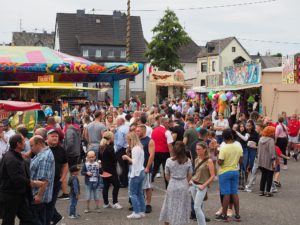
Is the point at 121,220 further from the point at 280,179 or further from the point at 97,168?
the point at 280,179

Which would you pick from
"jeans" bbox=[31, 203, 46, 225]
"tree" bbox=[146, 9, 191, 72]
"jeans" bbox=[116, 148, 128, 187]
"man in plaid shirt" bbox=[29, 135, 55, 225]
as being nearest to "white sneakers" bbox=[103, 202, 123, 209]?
"jeans" bbox=[116, 148, 128, 187]

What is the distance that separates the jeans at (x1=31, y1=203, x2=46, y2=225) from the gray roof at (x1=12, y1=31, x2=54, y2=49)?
251ft

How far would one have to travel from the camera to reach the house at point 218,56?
75562 millimetres

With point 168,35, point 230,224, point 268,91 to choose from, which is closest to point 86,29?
point 168,35

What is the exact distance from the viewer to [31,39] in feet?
281

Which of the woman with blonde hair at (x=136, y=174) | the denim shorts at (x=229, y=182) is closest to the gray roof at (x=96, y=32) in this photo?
the woman with blonde hair at (x=136, y=174)

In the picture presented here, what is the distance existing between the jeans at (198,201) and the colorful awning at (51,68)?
22540mm

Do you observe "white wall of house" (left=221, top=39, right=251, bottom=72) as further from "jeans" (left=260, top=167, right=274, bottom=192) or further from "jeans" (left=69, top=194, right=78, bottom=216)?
"jeans" (left=69, top=194, right=78, bottom=216)

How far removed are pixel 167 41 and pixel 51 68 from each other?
3062 centimetres

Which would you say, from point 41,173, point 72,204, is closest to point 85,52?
point 72,204

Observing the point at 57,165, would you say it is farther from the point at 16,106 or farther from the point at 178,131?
the point at 178,131

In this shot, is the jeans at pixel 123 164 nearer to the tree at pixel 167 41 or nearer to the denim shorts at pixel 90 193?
the denim shorts at pixel 90 193

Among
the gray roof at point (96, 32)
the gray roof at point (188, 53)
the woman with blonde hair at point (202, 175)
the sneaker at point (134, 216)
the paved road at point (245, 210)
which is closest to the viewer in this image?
the woman with blonde hair at point (202, 175)

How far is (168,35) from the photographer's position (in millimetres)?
59938
